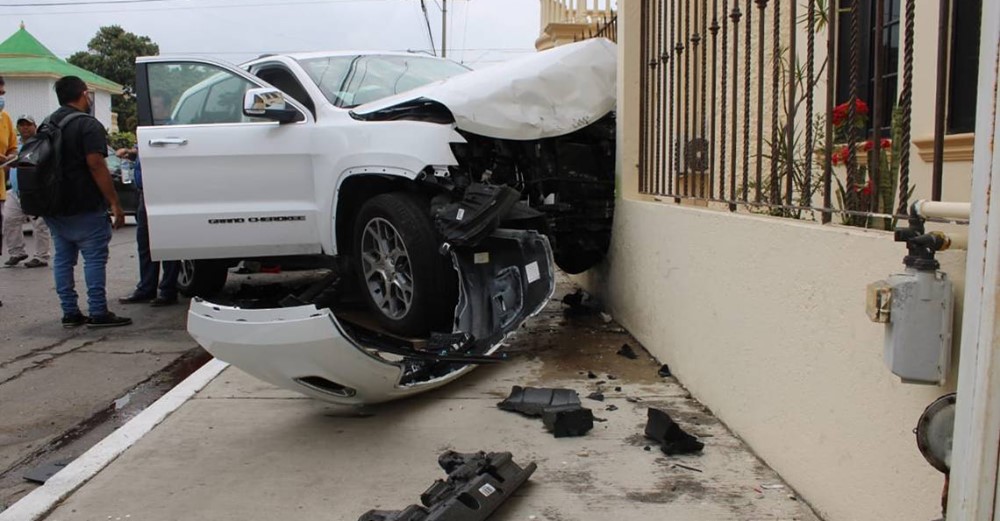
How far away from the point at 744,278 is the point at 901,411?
117 cm

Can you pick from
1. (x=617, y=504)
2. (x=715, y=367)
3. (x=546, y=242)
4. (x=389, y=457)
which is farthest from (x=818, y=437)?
(x=546, y=242)

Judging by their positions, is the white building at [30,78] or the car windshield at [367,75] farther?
the white building at [30,78]

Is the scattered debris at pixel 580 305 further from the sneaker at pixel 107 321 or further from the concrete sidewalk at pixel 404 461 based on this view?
the sneaker at pixel 107 321

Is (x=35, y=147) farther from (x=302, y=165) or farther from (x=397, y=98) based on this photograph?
(x=397, y=98)

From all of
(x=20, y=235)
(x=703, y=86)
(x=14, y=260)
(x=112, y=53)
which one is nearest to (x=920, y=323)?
(x=703, y=86)

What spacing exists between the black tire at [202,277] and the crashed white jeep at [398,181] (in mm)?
1335

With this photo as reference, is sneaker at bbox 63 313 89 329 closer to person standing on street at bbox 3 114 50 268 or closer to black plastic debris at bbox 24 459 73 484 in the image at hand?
black plastic debris at bbox 24 459 73 484

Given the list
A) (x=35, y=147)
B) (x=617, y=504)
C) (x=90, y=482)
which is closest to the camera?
(x=617, y=504)

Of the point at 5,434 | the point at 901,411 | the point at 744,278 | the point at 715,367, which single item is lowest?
the point at 5,434

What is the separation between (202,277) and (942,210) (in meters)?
6.66

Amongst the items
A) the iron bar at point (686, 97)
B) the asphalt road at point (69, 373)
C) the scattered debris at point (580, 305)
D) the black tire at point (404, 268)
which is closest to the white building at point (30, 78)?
the asphalt road at point (69, 373)

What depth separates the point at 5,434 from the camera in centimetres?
416

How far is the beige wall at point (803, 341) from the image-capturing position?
→ 2379mm

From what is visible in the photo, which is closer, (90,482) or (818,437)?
Answer: (818,437)
